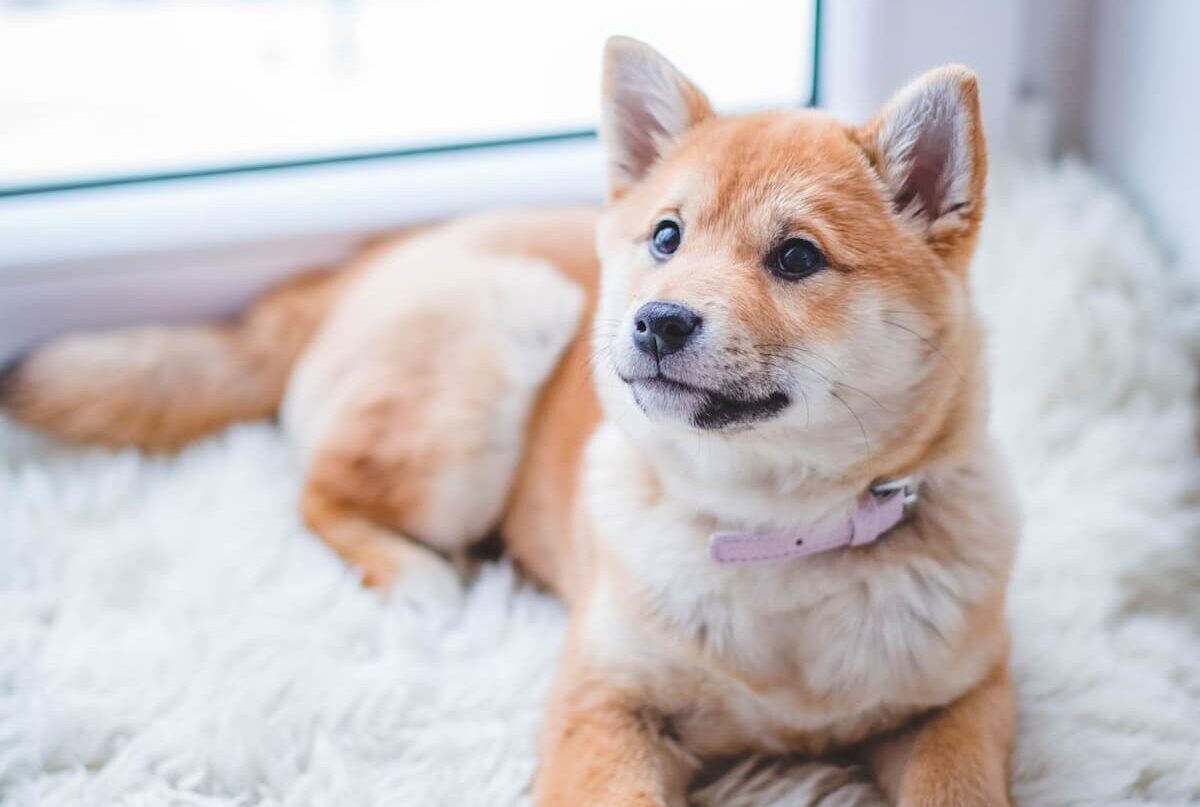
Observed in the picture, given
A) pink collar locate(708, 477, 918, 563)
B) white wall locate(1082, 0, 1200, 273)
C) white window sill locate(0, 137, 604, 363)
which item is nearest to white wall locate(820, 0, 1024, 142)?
white wall locate(1082, 0, 1200, 273)

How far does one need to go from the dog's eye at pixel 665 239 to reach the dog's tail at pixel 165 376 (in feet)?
2.45

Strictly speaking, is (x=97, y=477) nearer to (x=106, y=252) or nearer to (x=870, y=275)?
(x=106, y=252)

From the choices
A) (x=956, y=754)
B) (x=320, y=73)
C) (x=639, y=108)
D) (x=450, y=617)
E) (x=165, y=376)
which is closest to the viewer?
(x=956, y=754)

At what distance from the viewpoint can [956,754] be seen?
1028 millimetres

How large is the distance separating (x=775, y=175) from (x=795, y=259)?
8 cm

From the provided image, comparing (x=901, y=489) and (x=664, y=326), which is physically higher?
(x=664, y=326)

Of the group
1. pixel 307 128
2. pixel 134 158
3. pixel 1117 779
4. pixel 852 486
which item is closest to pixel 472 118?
pixel 307 128

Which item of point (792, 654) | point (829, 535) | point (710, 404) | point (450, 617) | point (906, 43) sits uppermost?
point (906, 43)

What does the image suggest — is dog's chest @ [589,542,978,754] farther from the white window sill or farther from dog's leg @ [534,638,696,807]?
the white window sill

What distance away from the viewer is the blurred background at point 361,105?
5.48ft

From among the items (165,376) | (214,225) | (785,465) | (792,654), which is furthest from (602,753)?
(214,225)

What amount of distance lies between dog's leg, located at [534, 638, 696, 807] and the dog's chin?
0.29 m

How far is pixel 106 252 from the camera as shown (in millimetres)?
1658

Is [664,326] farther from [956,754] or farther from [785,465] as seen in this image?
[956,754]
